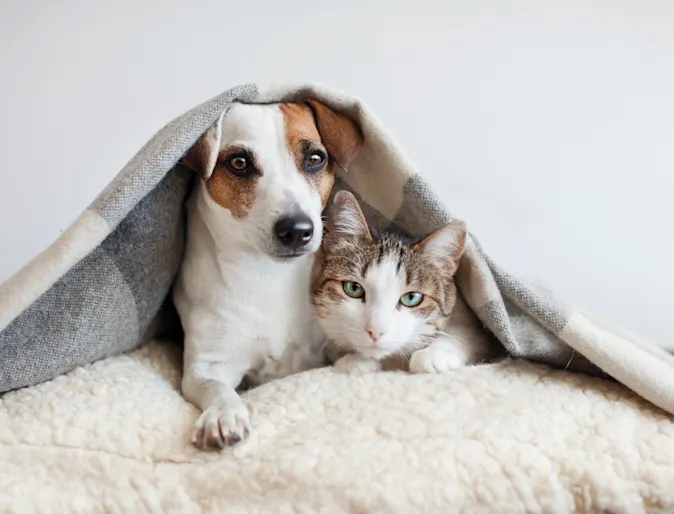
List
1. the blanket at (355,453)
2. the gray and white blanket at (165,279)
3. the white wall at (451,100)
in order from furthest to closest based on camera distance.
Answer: the white wall at (451,100)
the gray and white blanket at (165,279)
the blanket at (355,453)

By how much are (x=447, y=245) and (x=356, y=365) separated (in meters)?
0.26

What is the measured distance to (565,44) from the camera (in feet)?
5.17

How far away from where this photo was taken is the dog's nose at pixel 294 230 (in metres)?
0.97

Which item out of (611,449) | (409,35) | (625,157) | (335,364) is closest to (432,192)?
(335,364)

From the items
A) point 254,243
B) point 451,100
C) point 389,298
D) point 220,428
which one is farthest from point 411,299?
point 451,100

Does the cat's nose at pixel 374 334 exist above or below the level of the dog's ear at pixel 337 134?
below

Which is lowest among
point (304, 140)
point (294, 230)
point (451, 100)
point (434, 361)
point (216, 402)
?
point (216, 402)

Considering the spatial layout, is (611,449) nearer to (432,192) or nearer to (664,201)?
(432,192)

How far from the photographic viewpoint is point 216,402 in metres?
0.93

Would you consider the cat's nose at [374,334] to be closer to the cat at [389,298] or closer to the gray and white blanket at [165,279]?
the cat at [389,298]

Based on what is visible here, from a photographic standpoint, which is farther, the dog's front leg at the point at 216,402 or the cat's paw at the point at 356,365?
the cat's paw at the point at 356,365

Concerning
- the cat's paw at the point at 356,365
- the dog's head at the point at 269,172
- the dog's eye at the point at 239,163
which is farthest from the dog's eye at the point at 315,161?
the cat's paw at the point at 356,365

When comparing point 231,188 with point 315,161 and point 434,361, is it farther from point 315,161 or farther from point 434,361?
point 434,361

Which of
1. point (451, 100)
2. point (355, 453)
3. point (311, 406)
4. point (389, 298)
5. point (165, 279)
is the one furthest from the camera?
point (451, 100)
